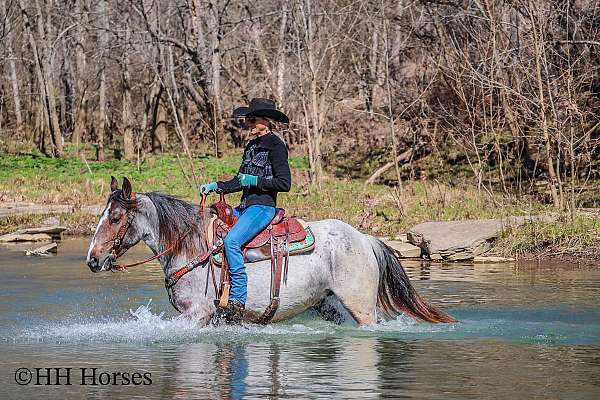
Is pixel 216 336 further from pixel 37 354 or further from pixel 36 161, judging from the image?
pixel 36 161

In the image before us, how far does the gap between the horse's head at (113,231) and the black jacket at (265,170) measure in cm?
84

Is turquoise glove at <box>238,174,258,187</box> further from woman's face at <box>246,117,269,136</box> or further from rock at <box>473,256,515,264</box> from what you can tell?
→ rock at <box>473,256,515,264</box>

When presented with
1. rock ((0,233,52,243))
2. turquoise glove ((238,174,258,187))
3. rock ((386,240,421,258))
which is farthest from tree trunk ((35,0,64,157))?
turquoise glove ((238,174,258,187))

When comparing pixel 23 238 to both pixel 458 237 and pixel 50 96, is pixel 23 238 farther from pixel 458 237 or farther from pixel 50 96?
pixel 50 96

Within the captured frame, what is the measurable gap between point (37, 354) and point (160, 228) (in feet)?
5.03

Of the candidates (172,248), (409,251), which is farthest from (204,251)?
(409,251)

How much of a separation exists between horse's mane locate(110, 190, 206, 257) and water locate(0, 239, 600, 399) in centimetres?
67

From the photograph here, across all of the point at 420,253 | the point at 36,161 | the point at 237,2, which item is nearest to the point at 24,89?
the point at 237,2

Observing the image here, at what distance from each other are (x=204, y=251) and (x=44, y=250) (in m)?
9.08

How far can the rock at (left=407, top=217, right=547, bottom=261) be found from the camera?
1709 centimetres

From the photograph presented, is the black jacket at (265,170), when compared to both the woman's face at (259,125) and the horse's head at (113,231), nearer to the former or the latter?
the woman's face at (259,125)

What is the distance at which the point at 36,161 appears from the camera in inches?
1387

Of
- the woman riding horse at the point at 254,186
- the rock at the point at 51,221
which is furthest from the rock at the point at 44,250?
the woman riding horse at the point at 254,186

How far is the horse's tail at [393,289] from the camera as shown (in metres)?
9.95
